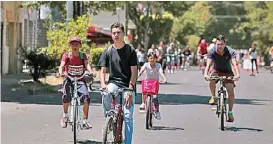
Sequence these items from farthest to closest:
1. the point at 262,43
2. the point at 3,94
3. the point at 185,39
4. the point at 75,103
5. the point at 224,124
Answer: the point at 185,39, the point at 262,43, the point at 3,94, the point at 224,124, the point at 75,103

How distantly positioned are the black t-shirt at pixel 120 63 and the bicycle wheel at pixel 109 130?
56 centimetres

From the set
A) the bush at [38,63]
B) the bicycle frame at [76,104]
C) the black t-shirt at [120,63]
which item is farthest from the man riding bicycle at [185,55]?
the black t-shirt at [120,63]

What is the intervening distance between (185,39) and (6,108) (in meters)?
63.8

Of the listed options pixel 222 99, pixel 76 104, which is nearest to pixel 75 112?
pixel 76 104

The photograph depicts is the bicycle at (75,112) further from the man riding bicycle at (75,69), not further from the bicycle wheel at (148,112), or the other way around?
the bicycle wheel at (148,112)

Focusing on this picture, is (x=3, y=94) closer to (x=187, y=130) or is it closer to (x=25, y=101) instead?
(x=25, y=101)

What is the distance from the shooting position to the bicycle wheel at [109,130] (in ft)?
30.3

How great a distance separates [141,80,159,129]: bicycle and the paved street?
24cm

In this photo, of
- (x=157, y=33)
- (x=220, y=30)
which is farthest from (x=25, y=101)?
(x=220, y=30)

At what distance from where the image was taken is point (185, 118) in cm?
1541

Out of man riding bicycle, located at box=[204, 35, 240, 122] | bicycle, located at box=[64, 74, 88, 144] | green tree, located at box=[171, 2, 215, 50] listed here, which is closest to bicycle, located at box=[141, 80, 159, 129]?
man riding bicycle, located at box=[204, 35, 240, 122]

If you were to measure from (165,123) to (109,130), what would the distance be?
5.20 meters

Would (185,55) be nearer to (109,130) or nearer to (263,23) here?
(263,23)

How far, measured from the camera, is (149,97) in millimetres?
13562
